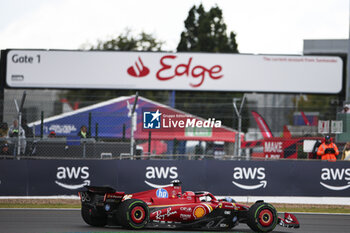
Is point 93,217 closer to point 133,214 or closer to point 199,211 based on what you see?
point 133,214

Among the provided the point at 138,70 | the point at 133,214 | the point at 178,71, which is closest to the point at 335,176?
the point at 133,214

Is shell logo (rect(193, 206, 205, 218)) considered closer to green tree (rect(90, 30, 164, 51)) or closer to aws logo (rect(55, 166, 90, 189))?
aws logo (rect(55, 166, 90, 189))

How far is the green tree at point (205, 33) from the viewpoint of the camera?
2029 inches

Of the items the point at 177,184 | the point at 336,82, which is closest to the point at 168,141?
the point at 177,184

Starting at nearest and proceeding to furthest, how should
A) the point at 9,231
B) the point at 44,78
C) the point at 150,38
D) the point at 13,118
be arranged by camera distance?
1. the point at 9,231
2. the point at 13,118
3. the point at 44,78
4. the point at 150,38

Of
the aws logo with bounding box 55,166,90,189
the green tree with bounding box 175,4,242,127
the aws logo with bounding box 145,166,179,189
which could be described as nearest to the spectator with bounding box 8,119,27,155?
the aws logo with bounding box 55,166,90,189

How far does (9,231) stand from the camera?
10.8m

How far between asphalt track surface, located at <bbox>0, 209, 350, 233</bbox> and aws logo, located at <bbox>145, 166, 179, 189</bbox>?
2.52m

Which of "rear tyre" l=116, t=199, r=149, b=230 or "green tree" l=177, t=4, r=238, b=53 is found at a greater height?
"green tree" l=177, t=4, r=238, b=53

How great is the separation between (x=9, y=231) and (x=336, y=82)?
2191 centimetres

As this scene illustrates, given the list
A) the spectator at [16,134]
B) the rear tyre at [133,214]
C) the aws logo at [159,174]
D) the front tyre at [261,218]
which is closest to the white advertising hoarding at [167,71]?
the spectator at [16,134]

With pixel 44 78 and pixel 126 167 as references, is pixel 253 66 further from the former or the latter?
pixel 126 167

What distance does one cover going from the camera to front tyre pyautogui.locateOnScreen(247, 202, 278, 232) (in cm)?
1145

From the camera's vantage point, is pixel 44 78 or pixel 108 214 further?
pixel 44 78
